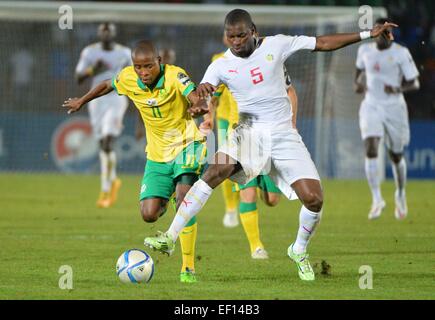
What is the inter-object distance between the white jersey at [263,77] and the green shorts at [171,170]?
1.93 feet

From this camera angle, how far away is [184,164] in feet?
28.5

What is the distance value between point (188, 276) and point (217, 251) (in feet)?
7.83

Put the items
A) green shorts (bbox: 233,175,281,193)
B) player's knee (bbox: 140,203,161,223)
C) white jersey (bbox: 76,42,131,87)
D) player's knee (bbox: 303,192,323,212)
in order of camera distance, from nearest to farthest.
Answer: player's knee (bbox: 303,192,323,212)
player's knee (bbox: 140,203,161,223)
green shorts (bbox: 233,175,281,193)
white jersey (bbox: 76,42,131,87)

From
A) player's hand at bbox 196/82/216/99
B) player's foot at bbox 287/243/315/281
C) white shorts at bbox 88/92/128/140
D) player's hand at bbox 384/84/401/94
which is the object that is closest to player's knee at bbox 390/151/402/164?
player's hand at bbox 384/84/401/94

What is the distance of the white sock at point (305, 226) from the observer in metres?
8.41

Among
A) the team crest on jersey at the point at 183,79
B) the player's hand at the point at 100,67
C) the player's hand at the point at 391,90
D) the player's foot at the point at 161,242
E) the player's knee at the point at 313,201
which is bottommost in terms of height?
the player's foot at the point at 161,242

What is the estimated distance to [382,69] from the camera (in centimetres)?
1480

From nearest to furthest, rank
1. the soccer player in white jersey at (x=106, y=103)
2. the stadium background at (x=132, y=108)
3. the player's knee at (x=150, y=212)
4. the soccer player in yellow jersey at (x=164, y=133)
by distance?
the soccer player in yellow jersey at (x=164, y=133) → the player's knee at (x=150, y=212) → the soccer player in white jersey at (x=106, y=103) → the stadium background at (x=132, y=108)

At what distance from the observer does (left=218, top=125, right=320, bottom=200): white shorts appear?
27.5ft

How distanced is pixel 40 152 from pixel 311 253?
13.3m

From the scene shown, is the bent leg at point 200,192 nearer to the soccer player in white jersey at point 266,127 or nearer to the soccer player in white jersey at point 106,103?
the soccer player in white jersey at point 266,127

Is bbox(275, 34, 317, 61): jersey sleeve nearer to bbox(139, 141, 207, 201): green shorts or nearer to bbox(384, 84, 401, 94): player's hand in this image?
bbox(139, 141, 207, 201): green shorts

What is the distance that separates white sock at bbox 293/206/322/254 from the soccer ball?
4.44 ft

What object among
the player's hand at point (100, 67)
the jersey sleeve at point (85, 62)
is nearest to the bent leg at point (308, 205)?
the jersey sleeve at point (85, 62)
